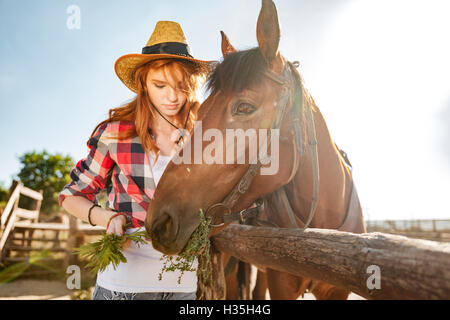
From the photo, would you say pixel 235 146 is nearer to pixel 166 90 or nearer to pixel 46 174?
pixel 166 90

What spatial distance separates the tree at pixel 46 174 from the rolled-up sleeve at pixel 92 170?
35792mm

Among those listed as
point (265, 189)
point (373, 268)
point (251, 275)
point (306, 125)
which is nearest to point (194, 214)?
point (265, 189)

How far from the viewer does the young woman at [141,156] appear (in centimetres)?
161

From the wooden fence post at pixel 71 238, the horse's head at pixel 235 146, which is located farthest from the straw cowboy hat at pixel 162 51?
the wooden fence post at pixel 71 238

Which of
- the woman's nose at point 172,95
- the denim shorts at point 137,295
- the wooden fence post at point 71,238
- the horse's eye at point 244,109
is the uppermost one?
the woman's nose at point 172,95

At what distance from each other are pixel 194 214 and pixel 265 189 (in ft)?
1.67

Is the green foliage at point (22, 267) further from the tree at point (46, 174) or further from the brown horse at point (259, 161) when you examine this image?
the tree at point (46, 174)

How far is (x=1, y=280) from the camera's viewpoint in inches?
285

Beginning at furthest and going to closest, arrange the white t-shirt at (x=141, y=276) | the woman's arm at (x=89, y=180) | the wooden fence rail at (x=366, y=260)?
the woman's arm at (x=89, y=180), the white t-shirt at (x=141, y=276), the wooden fence rail at (x=366, y=260)

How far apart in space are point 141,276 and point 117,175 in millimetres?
675

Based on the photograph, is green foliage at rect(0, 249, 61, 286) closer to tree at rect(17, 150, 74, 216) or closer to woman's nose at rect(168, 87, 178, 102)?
woman's nose at rect(168, 87, 178, 102)

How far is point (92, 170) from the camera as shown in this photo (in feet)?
5.79

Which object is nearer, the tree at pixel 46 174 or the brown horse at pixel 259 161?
the brown horse at pixel 259 161

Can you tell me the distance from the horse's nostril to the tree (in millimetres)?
36470
